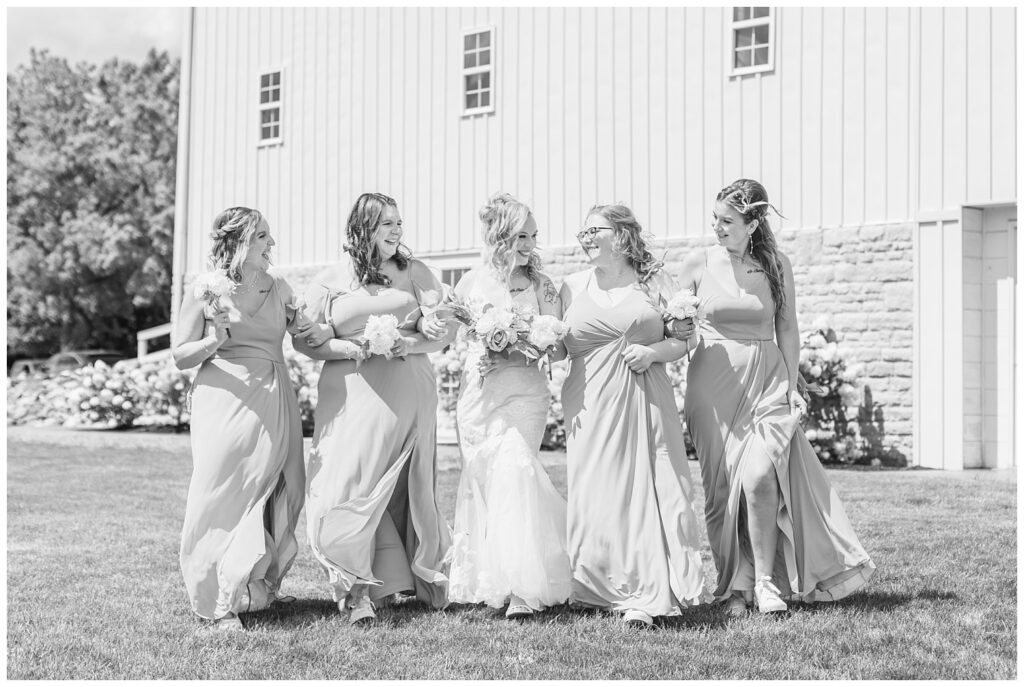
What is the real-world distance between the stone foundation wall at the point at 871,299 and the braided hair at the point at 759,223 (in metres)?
8.10

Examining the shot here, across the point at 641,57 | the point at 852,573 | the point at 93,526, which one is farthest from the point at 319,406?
the point at 641,57

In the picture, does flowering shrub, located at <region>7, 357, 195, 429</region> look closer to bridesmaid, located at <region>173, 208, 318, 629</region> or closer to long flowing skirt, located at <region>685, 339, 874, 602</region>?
bridesmaid, located at <region>173, 208, 318, 629</region>

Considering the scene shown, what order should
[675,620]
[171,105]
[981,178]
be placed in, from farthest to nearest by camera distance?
[171,105]
[981,178]
[675,620]

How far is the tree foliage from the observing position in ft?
122

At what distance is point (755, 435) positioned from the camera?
6113 millimetres

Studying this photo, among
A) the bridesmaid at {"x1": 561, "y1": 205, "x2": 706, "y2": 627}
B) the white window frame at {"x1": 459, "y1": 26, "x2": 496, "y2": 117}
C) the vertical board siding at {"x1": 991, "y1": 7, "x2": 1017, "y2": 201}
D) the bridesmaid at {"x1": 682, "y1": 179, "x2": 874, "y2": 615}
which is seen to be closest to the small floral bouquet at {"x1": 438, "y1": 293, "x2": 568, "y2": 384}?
Result: the bridesmaid at {"x1": 561, "y1": 205, "x2": 706, "y2": 627}

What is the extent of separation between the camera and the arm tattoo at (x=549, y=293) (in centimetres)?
623

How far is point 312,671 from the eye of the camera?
5035mm

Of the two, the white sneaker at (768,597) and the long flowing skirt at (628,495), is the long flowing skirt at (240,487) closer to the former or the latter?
the long flowing skirt at (628,495)

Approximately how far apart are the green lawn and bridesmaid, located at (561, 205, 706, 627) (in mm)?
212

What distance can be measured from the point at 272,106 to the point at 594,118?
5883 millimetres

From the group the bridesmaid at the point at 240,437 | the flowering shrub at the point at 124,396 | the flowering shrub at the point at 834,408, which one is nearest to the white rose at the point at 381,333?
the bridesmaid at the point at 240,437

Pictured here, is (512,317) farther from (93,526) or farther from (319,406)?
(93,526)

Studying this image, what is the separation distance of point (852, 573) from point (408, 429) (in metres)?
2.35
